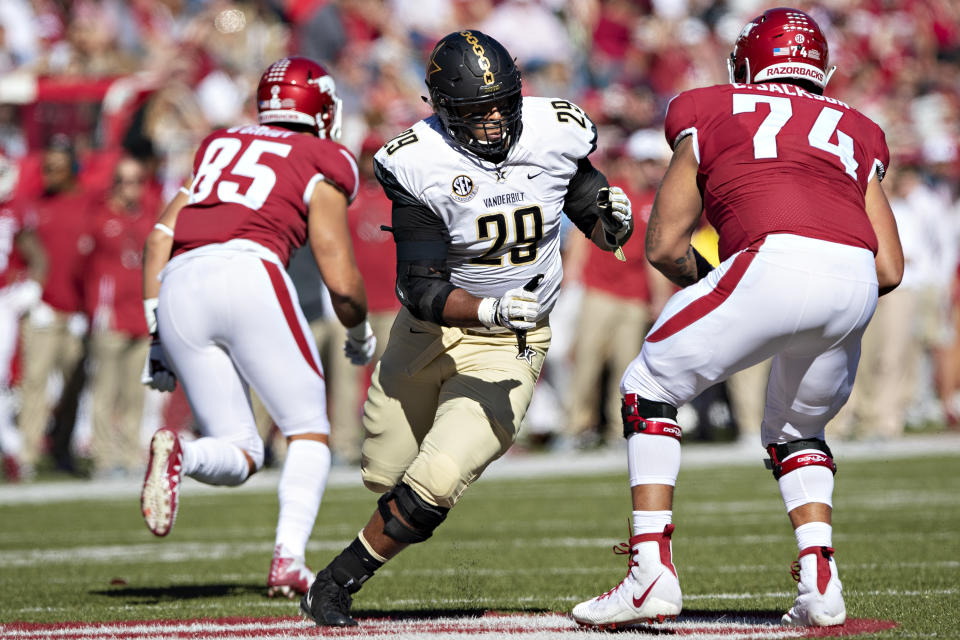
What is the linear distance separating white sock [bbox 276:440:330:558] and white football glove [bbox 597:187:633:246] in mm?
1496

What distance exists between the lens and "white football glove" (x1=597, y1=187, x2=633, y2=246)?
178 inches

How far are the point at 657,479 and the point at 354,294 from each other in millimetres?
1615

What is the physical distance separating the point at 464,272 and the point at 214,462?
1.20 m

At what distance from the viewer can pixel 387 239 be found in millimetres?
10898

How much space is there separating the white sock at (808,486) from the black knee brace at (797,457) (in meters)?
0.02

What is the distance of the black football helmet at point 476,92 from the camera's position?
14.4 feet

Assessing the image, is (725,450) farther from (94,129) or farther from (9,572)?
(9,572)

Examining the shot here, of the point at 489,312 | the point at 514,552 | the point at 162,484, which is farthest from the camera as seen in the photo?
the point at 514,552

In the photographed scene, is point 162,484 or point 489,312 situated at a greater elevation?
point 489,312

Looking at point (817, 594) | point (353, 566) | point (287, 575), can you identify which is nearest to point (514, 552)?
point (287, 575)

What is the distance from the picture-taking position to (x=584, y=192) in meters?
4.72

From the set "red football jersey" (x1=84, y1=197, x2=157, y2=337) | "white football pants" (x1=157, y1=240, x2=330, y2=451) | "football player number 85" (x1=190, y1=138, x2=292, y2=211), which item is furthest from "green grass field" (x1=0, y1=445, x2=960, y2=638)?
"red football jersey" (x1=84, y1=197, x2=157, y2=337)

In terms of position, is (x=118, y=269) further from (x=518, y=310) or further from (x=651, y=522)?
(x=651, y=522)

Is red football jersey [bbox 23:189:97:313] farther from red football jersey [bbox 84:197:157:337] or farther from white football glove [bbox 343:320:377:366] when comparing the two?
white football glove [bbox 343:320:377:366]
